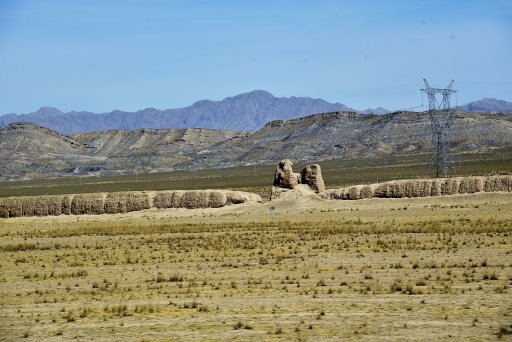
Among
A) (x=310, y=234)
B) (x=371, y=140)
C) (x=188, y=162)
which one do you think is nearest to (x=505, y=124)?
(x=371, y=140)

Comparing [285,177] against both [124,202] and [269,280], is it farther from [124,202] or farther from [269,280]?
[269,280]

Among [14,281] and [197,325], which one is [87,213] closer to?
[14,281]

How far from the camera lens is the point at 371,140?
620ft

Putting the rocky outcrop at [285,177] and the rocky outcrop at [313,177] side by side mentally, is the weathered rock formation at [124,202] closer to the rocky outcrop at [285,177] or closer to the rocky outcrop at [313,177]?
the rocky outcrop at [285,177]

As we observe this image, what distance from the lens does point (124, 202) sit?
5928cm

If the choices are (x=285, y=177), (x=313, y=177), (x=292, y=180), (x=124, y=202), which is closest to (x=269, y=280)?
(x=285, y=177)

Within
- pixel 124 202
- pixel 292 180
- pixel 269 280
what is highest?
pixel 292 180

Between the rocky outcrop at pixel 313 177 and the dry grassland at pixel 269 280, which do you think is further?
the rocky outcrop at pixel 313 177

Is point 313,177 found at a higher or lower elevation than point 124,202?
higher

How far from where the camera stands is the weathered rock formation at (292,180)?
5803 centimetres

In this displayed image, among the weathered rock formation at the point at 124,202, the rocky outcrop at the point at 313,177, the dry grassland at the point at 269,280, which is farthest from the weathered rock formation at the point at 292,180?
the dry grassland at the point at 269,280

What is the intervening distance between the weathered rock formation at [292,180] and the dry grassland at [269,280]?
10004mm

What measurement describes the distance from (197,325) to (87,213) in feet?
142

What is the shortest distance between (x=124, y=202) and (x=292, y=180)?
12.6m
